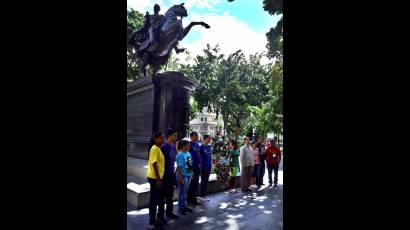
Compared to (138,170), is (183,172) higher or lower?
higher

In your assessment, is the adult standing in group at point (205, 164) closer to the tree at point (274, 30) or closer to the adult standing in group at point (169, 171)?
the adult standing in group at point (169, 171)

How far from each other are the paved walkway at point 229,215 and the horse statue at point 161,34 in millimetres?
6819

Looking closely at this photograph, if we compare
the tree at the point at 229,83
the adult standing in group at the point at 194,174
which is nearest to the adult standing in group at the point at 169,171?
the adult standing in group at the point at 194,174

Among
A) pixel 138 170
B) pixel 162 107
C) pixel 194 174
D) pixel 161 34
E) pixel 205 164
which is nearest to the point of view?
pixel 194 174

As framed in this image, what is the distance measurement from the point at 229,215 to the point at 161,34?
8.32 metres

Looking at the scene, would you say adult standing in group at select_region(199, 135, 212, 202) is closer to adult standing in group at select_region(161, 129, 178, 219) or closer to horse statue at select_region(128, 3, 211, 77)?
adult standing in group at select_region(161, 129, 178, 219)

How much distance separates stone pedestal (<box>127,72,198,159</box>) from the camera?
995 centimetres

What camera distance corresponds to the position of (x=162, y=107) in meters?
10.0

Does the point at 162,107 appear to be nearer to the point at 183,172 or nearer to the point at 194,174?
the point at 194,174

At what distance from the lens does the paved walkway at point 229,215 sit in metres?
4.98

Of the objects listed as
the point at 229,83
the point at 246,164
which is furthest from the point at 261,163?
the point at 229,83
